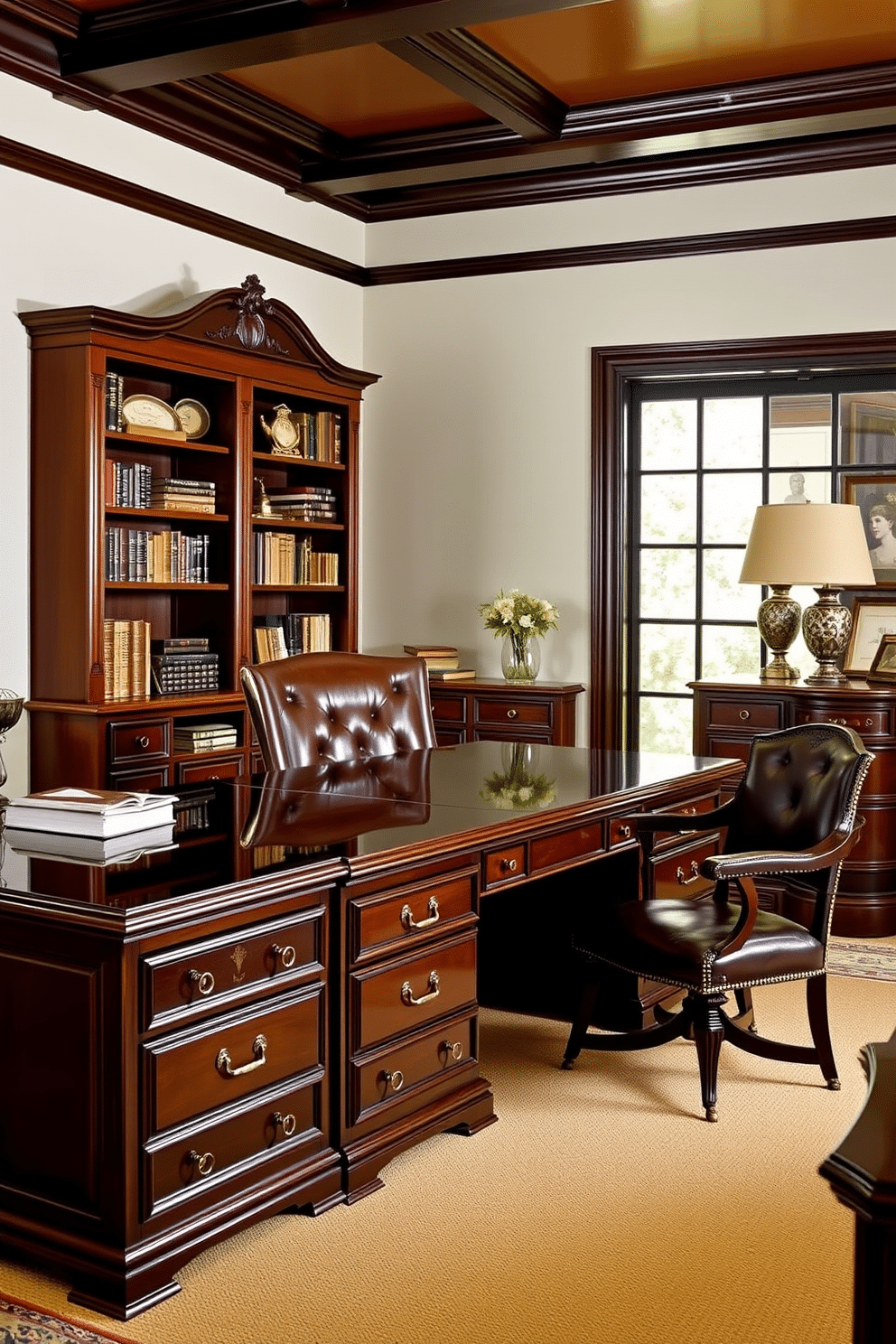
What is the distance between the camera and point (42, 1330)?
2336 mm

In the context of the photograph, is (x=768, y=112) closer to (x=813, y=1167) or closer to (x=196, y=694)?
(x=196, y=694)

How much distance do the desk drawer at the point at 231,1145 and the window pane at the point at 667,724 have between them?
3.93 m

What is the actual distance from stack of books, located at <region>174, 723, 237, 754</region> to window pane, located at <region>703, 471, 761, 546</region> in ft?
7.96

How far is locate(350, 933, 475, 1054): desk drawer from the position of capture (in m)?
2.89

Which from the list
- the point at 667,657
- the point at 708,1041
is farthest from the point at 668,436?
the point at 708,1041

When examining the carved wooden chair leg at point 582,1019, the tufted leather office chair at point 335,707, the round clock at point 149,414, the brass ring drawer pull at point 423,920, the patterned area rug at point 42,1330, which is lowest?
the patterned area rug at point 42,1330

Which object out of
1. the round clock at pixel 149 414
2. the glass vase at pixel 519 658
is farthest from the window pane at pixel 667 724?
the round clock at pixel 149 414

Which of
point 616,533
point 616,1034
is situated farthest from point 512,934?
point 616,533

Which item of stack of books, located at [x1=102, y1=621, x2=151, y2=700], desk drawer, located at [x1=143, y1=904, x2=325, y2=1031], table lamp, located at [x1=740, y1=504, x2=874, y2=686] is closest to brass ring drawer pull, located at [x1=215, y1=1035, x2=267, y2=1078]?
desk drawer, located at [x1=143, y1=904, x2=325, y2=1031]

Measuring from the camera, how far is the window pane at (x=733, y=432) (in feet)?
20.5

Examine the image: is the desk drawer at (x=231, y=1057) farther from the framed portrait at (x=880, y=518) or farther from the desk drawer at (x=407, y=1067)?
the framed portrait at (x=880, y=518)

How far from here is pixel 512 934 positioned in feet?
13.8

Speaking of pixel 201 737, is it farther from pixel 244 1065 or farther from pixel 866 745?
pixel 244 1065

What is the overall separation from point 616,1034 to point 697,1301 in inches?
51.4
